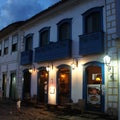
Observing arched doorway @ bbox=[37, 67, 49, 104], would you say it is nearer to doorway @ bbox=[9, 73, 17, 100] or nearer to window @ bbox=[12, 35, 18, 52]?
doorway @ bbox=[9, 73, 17, 100]

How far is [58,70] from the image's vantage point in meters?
18.5

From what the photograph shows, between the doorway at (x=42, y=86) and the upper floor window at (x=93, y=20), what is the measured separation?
17.3 feet

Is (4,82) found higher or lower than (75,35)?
lower

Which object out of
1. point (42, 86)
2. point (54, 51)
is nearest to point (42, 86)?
point (42, 86)

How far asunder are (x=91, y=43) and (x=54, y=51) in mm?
3692

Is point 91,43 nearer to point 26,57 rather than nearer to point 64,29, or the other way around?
point 64,29

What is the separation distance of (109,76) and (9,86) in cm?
1414

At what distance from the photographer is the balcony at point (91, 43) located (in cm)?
1486

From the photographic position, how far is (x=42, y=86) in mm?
20375

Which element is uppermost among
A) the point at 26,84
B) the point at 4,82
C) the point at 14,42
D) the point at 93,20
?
the point at 14,42

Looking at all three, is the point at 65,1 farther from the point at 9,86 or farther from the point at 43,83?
the point at 9,86

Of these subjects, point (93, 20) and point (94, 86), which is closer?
point (94, 86)

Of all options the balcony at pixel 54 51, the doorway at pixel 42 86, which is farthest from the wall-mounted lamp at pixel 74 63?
the doorway at pixel 42 86

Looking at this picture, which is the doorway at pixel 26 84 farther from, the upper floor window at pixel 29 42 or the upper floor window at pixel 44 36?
the upper floor window at pixel 44 36
